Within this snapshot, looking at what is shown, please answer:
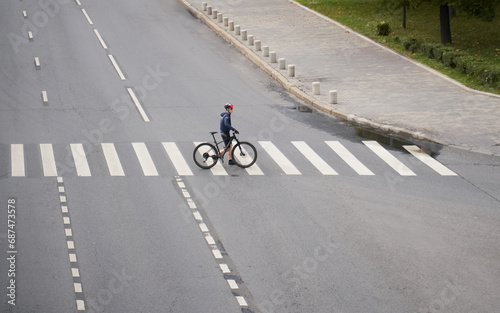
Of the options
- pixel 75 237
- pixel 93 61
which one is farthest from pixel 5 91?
pixel 75 237

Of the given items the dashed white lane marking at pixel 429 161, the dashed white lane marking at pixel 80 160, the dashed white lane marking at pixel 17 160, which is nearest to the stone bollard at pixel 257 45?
the dashed white lane marking at pixel 429 161

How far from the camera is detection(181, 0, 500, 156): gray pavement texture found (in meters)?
22.6

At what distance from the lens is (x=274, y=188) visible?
1809 cm

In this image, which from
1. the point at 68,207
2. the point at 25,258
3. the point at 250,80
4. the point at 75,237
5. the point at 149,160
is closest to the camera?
the point at 25,258

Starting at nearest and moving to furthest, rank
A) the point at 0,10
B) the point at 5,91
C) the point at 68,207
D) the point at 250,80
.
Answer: the point at 68,207, the point at 5,91, the point at 250,80, the point at 0,10

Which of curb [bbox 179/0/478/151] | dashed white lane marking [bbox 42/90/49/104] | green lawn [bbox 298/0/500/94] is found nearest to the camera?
curb [bbox 179/0/478/151]

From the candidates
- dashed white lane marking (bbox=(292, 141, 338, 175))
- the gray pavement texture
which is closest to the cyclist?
dashed white lane marking (bbox=(292, 141, 338, 175))

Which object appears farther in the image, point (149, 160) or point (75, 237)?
point (149, 160)

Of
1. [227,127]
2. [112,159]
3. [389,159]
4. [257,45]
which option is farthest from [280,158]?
[257,45]

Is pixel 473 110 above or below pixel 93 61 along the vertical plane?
below

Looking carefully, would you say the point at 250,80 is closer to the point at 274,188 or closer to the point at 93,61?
the point at 93,61

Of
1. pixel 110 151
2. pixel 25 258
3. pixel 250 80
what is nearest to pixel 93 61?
pixel 250 80

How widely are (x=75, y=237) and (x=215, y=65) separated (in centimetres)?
1712

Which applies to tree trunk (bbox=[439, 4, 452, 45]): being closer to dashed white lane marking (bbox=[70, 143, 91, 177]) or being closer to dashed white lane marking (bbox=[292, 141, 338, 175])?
dashed white lane marking (bbox=[292, 141, 338, 175])
